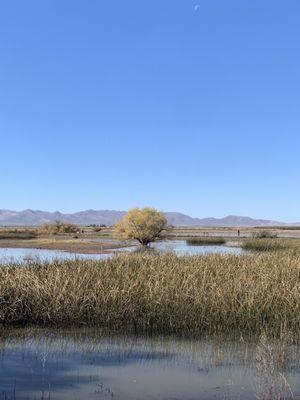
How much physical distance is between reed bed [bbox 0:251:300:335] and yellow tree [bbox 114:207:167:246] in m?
42.4

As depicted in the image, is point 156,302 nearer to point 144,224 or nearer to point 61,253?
point 61,253

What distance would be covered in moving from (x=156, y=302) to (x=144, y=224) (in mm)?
44530

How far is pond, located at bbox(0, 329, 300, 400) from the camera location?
8.95 metres

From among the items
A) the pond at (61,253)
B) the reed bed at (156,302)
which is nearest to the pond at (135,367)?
the reed bed at (156,302)

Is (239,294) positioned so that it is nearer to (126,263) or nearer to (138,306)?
(138,306)

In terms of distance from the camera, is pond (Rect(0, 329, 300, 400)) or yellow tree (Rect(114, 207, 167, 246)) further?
yellow tree (Rect(114, 207, 167, 246))

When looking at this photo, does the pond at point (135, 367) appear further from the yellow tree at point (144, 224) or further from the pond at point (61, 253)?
the yellow tree at point (144, 224)

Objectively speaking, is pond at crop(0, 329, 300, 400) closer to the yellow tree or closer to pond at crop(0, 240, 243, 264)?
pond at crop(0, 240, 243, 264)

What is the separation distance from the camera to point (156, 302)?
13.5 metres

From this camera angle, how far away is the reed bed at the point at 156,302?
13.3 m

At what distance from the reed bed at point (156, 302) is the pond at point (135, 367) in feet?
2.15

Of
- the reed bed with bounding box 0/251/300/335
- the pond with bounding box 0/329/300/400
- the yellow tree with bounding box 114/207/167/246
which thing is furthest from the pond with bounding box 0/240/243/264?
the yellow tree with bounding box 114/207/167/246

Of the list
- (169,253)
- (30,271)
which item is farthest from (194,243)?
(30,271)

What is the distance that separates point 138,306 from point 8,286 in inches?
134
